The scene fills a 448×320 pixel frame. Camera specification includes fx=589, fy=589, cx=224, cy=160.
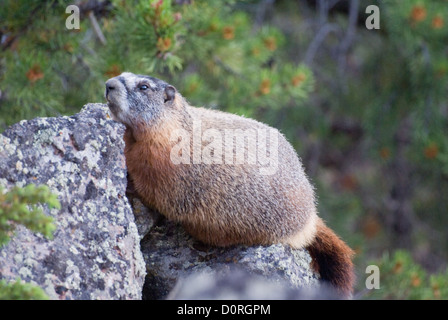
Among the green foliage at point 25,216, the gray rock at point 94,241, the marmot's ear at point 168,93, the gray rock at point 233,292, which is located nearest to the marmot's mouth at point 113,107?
the gray rock at point 94,241

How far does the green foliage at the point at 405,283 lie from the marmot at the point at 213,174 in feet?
5.11

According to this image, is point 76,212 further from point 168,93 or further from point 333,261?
point 333,261

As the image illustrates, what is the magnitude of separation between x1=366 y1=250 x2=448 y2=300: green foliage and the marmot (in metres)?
1.56

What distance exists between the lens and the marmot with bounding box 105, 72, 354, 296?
418 centimetres

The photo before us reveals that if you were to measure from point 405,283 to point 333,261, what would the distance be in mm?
1866

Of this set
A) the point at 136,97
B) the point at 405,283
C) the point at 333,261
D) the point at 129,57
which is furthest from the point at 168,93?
the point at 405,283

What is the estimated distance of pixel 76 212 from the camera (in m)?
3.38

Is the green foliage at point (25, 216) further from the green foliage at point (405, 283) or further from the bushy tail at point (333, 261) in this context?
the green foliage at point (405, 283)

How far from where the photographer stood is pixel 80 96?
557 centimetres

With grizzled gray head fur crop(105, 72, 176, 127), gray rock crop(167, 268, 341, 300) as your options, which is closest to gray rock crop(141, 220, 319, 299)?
gray rock crop(167, 268, 341, 300)

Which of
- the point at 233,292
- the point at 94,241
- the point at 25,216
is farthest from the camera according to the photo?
the point at 94,241

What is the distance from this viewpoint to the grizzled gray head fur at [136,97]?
419 centimetres

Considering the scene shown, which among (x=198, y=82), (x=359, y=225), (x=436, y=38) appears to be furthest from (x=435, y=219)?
(x=198, y=82)
